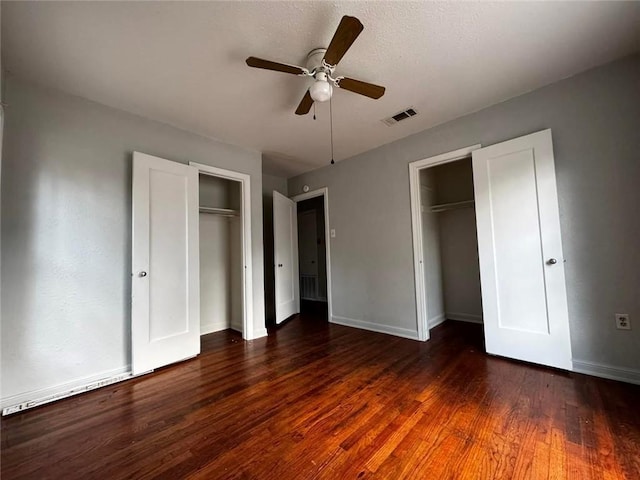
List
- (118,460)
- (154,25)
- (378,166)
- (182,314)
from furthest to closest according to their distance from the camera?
1. (378,166)
2. (182,314)
3. (154,25)
4. (118,460)

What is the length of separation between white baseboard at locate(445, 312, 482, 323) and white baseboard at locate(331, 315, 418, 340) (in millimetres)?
1192

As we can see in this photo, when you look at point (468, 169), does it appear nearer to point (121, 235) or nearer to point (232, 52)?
point (232, 52)

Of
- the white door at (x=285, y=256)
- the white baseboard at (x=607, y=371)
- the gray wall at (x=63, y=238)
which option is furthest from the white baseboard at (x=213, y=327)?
the white baseboard at (x=607, y=371)

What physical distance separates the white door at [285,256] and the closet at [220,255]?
566 millimetres

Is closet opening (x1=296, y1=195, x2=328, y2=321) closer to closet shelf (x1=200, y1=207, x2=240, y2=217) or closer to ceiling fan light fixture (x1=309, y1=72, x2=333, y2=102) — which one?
closet shelf (x1=200, y1=207, x2=240, y2=217)

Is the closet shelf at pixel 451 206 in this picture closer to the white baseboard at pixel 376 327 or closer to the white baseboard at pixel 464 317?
the white baseboard at pixel 464 317

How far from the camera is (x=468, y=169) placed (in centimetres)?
394

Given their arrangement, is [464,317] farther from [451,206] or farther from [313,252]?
[313,252]

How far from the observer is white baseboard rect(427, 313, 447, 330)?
11.7ft

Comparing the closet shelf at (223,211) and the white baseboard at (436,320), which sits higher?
the closet shelf at (223,211)

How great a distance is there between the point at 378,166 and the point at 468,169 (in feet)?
4.85

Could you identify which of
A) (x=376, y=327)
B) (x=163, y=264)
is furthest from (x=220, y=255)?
(x=376, y=327)

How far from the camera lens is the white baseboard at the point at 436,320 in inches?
140

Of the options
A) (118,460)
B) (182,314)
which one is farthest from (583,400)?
(182,314)
